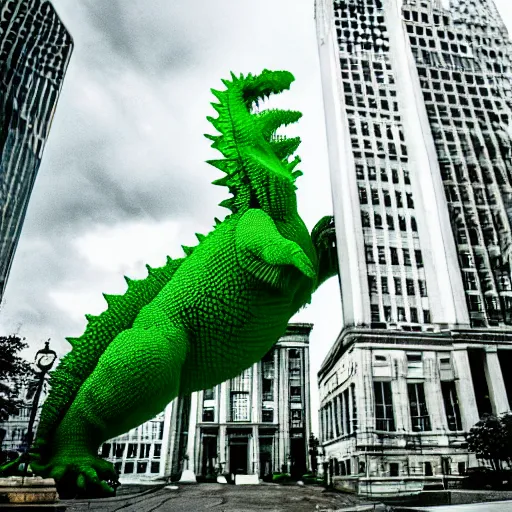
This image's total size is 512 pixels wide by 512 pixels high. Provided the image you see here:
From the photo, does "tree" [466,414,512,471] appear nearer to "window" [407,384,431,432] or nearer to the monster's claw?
"window" [407,384,431,432]

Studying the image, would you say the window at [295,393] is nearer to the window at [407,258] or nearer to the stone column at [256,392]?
the stone column at [256,392]

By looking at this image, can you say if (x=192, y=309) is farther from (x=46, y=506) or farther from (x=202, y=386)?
(x=46, y=506)

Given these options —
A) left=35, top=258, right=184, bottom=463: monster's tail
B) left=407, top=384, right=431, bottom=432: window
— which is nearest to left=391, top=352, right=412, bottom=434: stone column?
left=407, top=384, right=431, bottom=432: window

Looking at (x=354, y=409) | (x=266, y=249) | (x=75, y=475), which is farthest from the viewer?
(x=354, y=409)

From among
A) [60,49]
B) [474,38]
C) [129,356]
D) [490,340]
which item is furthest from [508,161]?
[129,356]

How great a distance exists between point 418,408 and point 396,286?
9.93ft

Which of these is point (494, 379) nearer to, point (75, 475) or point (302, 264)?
point (302, 264)

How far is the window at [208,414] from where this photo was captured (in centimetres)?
1708

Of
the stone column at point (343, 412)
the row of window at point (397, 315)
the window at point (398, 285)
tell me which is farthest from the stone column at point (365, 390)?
the window at point (398, 285)

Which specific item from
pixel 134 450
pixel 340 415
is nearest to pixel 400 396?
pixel 340 415

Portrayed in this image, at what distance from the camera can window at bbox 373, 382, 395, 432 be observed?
986 centimetres

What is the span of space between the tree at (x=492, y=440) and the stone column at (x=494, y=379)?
4.83ft

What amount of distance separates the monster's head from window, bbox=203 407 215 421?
15.9 m

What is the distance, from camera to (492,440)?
9.14m
